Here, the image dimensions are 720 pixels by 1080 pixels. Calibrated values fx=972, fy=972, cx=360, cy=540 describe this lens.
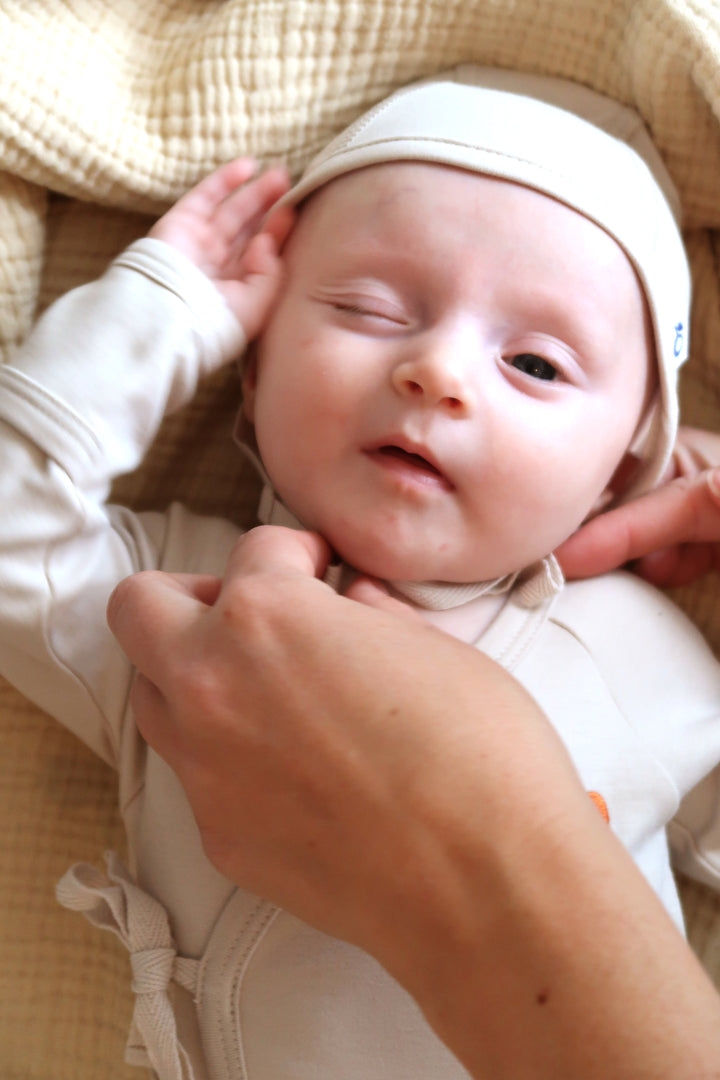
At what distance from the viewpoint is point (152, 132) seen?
3.77 feet

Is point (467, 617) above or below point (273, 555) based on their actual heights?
below

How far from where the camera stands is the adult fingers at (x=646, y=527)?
115 cm

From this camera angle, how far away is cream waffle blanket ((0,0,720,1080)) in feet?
3.68

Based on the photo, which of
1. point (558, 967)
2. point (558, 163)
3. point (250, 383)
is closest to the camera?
point (558, 967)

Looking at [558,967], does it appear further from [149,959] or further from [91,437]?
[91,437]

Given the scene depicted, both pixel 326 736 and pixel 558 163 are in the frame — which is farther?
pixel 558 163

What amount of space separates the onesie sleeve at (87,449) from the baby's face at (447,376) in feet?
0.36

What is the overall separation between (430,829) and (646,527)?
2.07 feet

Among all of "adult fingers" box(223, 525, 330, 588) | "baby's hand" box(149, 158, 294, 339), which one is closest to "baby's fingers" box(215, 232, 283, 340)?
"baby's hand" box(149, 158, 294, 339)

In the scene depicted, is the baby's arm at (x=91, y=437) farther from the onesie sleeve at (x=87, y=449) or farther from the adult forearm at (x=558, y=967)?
the adult forearm at (x=558, y=967)

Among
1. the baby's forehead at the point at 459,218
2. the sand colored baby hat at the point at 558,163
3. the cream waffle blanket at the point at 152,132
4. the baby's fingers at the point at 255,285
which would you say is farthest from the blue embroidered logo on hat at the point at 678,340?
the baby's fingers at the point at 255,285

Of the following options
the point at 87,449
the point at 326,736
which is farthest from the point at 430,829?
the point at 87,449

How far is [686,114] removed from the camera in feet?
3.87

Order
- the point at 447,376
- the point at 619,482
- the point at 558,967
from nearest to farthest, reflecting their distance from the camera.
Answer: the point at 558,967 → the point at 447,376 → the point at 619,482
